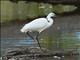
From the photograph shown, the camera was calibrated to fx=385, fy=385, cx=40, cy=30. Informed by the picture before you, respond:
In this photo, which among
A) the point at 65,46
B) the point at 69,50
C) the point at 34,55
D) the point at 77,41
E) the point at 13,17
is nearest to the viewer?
the point at 34,55

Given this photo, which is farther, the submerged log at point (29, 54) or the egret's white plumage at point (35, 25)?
the egret's white plumage at point (35, 25)

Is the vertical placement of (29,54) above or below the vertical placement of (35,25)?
below

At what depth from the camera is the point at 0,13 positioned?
14570 millimetres

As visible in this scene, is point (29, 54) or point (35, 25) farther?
point (35, 25)

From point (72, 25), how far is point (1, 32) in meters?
2.30

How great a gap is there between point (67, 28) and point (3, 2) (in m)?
3.87

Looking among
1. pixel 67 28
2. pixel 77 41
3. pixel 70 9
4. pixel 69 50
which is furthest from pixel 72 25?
pixel 69 50

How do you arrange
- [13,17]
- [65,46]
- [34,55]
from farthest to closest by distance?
1. [13,17]
2. [65,46]
3. [34,55]

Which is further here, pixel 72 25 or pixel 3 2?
pixel 3 2

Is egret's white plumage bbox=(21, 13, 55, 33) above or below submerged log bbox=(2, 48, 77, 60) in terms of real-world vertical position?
above

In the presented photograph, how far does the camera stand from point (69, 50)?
24.1 ft

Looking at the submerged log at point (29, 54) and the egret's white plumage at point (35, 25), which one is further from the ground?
the egret's white plumage at point (35, 25)

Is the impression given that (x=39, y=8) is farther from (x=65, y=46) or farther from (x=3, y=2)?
(x=65, y=46)

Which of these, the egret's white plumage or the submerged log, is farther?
the egret's white plumage
